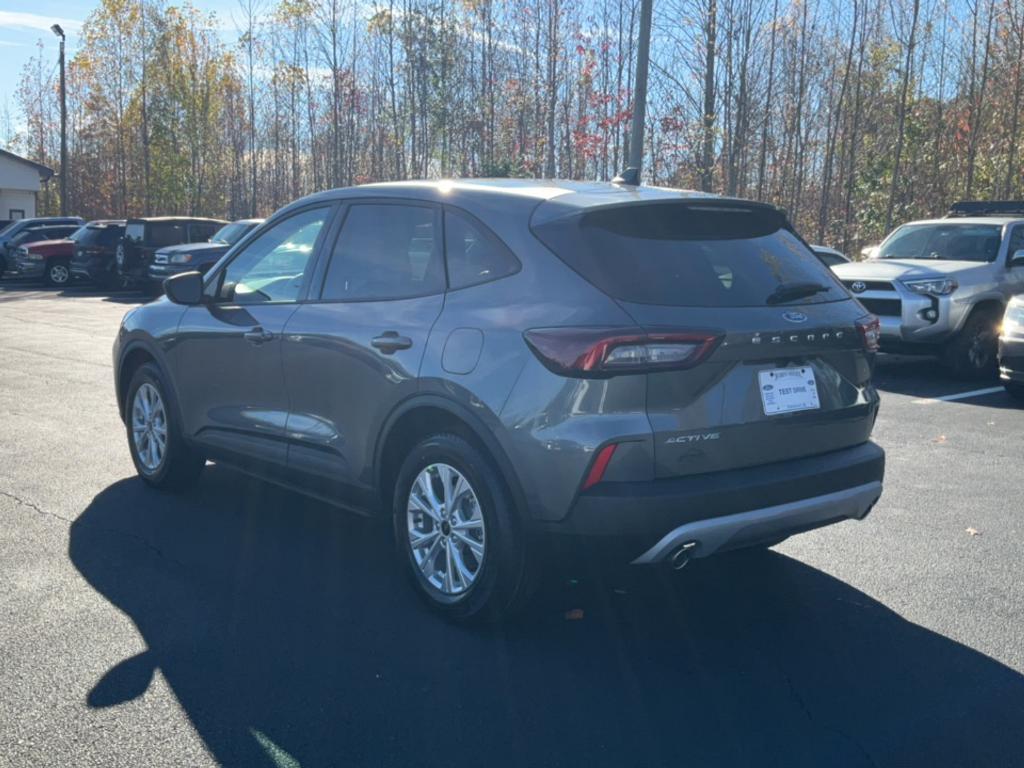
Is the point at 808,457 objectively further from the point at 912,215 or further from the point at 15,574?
the point at 912,215

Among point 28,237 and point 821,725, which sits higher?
point 28,237

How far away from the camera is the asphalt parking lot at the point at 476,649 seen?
11.1 feet

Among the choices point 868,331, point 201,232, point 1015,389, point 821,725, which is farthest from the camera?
point 201,232

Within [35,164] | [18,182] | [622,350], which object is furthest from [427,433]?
[18,182]

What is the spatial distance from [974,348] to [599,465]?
9.56 metres

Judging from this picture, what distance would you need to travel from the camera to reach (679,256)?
4121 mm

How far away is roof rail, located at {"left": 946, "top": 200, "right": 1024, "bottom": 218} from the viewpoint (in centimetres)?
1382

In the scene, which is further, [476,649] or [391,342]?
[391,342]

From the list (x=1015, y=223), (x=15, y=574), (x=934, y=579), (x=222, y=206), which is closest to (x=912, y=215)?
(x=1015, y=223)

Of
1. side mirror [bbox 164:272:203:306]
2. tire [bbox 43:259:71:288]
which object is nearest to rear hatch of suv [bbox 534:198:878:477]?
side mirror [bbox 164:272:203:306]

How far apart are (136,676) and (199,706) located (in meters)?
0.36

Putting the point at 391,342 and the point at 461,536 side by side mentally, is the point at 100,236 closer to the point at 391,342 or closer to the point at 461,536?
the point at 391,342

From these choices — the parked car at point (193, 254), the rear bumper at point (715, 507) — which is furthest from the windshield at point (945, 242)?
the parked car at point (193, 254)

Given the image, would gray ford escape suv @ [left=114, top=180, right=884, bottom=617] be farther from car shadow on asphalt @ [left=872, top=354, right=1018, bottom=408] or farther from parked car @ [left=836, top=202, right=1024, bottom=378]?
parked car @ [left=836, top=202, right=1024, bottom=378]
